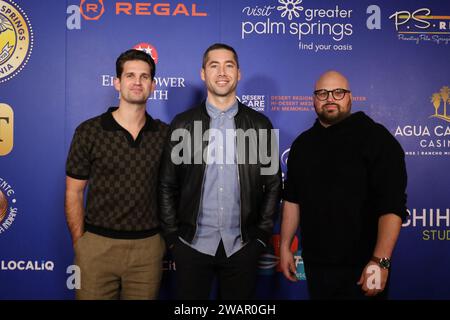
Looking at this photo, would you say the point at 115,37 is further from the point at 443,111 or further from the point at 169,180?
the point at 443,111

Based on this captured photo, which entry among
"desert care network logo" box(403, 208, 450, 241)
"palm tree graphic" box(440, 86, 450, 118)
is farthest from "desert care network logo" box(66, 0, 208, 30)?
"desert care network logo" box(403, 208, 450, 241)

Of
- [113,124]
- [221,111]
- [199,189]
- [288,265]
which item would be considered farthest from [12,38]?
[288,265]

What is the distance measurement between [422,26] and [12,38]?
276 cm

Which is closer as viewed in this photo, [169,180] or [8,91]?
[169,180]

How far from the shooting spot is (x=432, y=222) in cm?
279

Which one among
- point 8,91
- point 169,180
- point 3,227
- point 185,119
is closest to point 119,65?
point 185,119

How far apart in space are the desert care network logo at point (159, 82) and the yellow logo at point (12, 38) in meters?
0.55

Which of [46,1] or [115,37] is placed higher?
[46,1]

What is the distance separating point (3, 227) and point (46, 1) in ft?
4.99

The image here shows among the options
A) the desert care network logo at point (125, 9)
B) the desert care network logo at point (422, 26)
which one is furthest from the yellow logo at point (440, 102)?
the desert care network logo at point (125, 9)

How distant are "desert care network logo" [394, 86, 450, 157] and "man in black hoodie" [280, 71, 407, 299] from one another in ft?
3.34

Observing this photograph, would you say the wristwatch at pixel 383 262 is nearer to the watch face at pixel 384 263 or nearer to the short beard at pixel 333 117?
the watch face at pixel 384 263

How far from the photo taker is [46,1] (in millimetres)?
2695

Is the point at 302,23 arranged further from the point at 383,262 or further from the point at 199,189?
the point at 383,262
